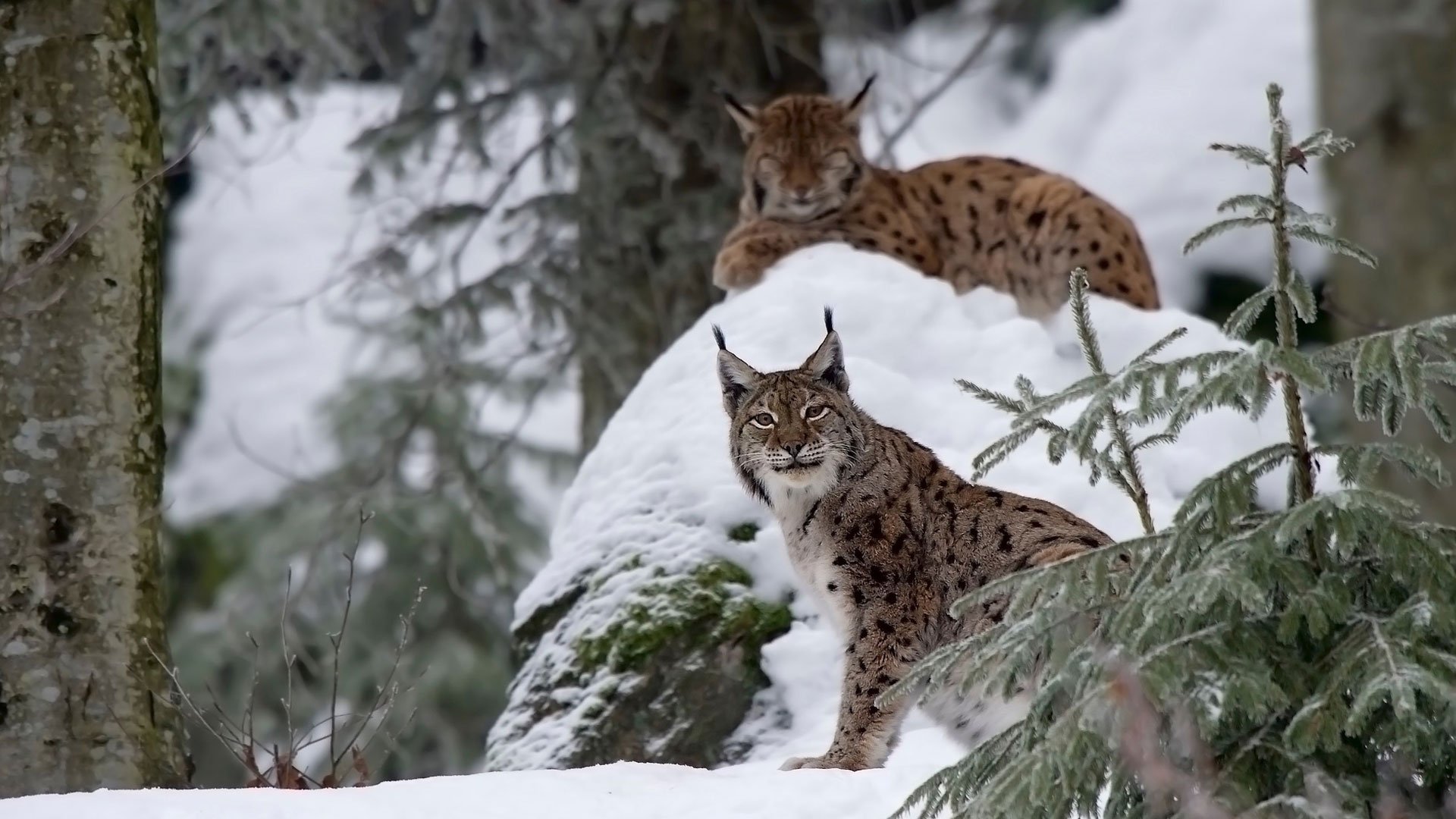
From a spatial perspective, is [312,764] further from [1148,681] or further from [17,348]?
[1148,681]

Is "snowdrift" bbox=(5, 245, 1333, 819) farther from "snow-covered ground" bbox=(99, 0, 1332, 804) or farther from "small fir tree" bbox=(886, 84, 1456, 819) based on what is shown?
"small fir tree" bbox=(886, 84, 1456, 819)

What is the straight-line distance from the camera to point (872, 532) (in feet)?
17.6

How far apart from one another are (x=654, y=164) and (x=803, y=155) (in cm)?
189

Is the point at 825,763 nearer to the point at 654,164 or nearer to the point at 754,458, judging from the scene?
the point at 754,458

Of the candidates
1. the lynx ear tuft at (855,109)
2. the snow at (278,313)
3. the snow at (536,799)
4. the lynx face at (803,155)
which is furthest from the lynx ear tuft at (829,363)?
the snow at (278,313)

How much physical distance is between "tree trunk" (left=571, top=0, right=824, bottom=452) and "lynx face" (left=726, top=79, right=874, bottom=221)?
1.40 metres

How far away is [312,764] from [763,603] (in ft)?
26.8

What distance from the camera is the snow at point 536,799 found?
408 centimetres

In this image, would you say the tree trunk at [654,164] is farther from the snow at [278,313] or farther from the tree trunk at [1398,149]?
the snow at [278,313]

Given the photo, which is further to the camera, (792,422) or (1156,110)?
(1156,110)

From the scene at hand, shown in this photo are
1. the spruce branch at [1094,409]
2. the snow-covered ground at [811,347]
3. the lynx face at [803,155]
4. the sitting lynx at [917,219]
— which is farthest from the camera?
the lynx face at [803,155]

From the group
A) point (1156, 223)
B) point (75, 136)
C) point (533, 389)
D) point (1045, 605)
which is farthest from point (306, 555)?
point (1045, 605)

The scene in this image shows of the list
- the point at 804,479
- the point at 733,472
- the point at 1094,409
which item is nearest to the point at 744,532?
the point at 733,472

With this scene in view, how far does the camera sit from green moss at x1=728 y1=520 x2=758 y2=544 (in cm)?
661
